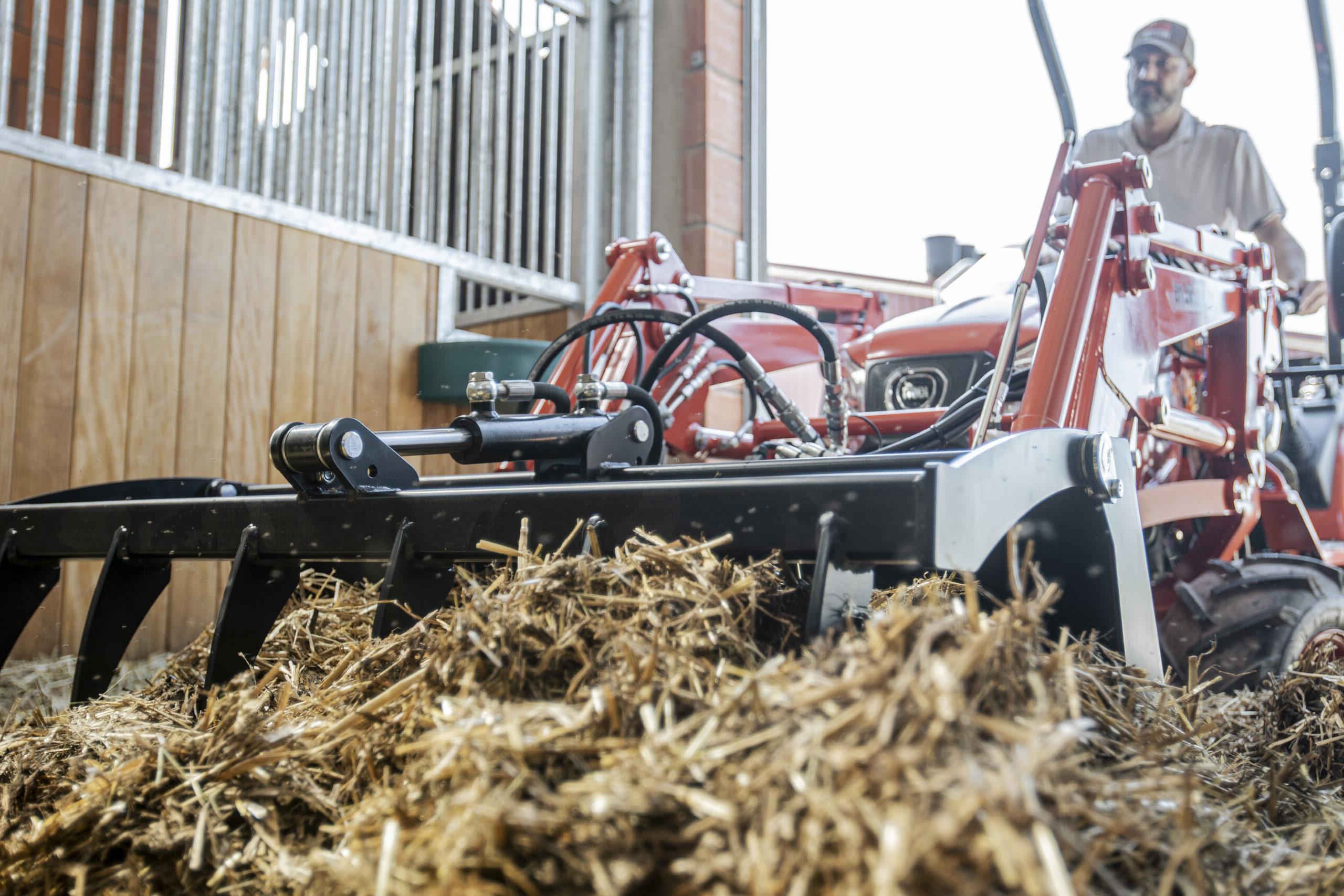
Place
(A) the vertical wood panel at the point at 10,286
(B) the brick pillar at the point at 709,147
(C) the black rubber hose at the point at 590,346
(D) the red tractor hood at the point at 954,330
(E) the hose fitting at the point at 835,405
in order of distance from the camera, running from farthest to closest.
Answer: (B) the brick pillar at the point at 709,147, (A) the vertical wood panel at the point at 10,286, (D) the red tractor hood at the point at 954,330, (C) the black rubber hose at the point at 590,346, (E) the hose fitting at the point at 835,405

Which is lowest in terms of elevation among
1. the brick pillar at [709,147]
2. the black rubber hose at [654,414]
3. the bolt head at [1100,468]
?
the bolt head at [1100,468]

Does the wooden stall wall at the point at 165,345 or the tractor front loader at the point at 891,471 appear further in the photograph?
the wooden stall wall at the point at 165,345

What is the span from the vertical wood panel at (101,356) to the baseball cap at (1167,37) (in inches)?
119

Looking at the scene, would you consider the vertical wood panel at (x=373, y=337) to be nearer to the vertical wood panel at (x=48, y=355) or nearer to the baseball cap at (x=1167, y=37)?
the vertical wood panel at (x=48, y=355)

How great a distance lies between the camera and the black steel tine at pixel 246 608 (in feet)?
4.74

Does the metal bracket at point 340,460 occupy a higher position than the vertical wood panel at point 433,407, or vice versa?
the vertical wood panel at point 433,407

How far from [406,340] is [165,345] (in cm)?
82

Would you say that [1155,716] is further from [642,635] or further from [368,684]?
[368,684]

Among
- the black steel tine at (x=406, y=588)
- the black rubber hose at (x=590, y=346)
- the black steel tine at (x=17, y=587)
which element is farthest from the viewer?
the black rubber hose at (x=590, y=346)

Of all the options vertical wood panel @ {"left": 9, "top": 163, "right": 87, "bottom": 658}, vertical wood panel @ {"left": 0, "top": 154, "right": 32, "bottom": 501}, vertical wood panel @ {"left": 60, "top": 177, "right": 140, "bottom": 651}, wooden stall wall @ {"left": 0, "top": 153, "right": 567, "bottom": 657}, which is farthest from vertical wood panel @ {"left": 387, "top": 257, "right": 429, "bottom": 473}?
vertical wood panel @ {"left": 0, "top": 154, "right": 32, "bottom": 501}

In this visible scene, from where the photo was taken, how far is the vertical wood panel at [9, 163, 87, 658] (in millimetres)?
2846

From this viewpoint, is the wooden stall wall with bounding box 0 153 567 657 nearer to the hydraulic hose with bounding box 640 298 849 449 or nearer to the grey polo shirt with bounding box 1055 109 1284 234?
the hydraulic hose with bounding box 640 298 849 449

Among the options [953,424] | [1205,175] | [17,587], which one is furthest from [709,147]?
Answer: [17,587]

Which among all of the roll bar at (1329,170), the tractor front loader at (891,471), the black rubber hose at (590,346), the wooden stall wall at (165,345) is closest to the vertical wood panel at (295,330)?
the wooden stall wall at (165,345)
